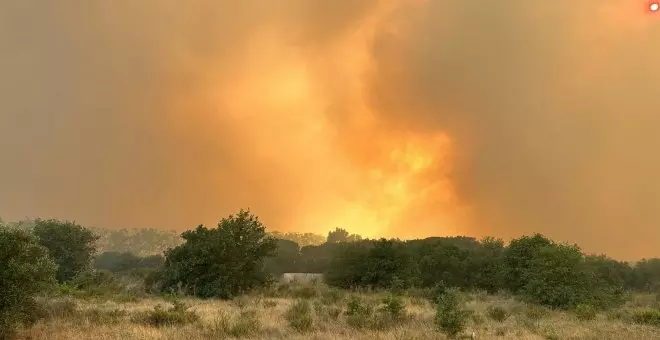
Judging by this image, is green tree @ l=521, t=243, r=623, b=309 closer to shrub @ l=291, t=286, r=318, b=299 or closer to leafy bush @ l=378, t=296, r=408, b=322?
leafy bush @ l=378, t=296, r=408, b=322

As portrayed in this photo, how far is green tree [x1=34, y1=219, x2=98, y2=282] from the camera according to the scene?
168 feet

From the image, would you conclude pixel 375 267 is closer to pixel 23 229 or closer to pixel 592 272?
pixel 592 272

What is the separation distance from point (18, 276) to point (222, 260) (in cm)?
2370

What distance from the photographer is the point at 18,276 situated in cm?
1538

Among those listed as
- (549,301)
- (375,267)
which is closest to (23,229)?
(549,301)

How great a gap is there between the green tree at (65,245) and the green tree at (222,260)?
61.0 ft

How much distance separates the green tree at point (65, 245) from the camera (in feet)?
168

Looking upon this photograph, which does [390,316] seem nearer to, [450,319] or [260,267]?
[450,319]

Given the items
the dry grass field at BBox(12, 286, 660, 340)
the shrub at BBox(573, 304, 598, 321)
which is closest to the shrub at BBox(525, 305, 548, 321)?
the dry grass field at BBox(12, 286, 660, 340)

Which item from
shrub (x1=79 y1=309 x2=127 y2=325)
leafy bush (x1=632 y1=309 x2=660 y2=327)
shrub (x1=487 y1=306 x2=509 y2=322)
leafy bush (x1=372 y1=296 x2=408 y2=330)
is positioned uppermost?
shrub (x1=79 y1=309 x2=127 y2=325)

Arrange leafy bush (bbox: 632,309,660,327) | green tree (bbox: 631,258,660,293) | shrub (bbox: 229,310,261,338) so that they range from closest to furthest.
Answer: shrub (bbox: 229,310,261,338), leafy bush (bbox: 632,309,660,327), green tree (bbox: 631,258,660,293)

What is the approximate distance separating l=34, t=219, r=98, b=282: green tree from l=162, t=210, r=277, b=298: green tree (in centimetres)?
1861

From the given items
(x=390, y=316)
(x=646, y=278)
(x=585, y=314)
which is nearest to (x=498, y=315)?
(x=585, y=314)

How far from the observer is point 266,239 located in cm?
4244
